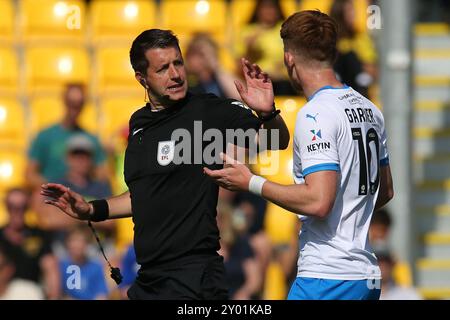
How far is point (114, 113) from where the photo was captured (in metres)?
11.2

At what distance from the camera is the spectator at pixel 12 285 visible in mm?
9383

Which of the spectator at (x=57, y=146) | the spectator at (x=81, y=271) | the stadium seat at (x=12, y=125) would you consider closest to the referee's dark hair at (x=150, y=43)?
the spectator at (x=81, y=271)

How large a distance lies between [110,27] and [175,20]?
650 millimetres

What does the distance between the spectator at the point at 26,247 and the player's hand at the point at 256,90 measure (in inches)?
166

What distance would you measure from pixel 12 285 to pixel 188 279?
4116 millimetres

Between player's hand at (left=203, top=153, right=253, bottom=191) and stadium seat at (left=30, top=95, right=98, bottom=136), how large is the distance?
5.69m

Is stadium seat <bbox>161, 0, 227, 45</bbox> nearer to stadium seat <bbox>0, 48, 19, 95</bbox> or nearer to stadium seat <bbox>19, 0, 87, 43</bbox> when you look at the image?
stadium seat <bbox>19, 0, 87, 43</bbox>

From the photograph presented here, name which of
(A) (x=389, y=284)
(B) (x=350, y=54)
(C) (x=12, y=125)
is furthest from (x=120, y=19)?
(A) (x=389, y=284)

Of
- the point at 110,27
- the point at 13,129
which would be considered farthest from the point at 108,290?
the point at 110,27

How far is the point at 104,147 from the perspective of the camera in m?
10.6

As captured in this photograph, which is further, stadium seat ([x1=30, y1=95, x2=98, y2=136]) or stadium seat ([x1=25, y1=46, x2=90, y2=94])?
stadium seat ([x1=25, y1=46, x2=90, y2=94])

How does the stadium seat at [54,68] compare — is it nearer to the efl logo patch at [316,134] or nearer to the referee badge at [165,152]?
the referee badge at [165,152]

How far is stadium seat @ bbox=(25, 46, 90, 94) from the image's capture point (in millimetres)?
11398

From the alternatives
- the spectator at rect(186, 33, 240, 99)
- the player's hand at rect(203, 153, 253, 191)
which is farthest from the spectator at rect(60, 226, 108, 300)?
the player's hand at rect(203, 153, 253, 191)
